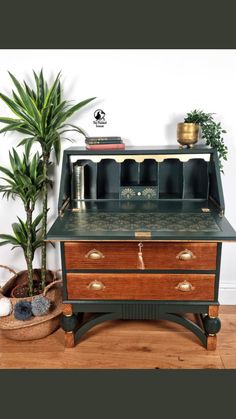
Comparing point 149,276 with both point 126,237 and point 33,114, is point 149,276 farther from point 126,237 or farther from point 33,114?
point 33,114

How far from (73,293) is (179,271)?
0.66 m

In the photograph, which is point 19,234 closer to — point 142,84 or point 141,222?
point 141,222

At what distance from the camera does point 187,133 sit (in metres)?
2.41

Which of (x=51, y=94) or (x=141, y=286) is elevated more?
(x=51, y=94)

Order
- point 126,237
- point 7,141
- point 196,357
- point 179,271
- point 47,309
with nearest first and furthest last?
1. point 126,237
2. point 179,271
3. point 196,357
4. point 47,309
5. point 7,141

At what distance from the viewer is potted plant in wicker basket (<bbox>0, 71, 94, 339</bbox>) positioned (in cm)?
244

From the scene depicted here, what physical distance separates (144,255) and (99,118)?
3.52ft

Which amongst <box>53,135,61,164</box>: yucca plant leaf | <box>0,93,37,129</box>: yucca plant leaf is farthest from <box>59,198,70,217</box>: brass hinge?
<box>0,93,37,129</box>: yucca plant leaf

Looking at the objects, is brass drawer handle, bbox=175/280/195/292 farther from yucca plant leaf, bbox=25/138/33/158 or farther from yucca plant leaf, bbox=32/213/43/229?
yucca plant leaf, bbox=25/138/33/158

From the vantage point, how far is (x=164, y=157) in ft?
7.97

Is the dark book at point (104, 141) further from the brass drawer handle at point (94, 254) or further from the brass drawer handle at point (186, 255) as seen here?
the brass drawer handle at point (186, 255)

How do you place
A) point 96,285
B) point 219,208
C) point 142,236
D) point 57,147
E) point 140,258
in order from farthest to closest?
1. point 57,147
2. point 219,208
3. point 96,285
4. point 140,258
5. point 142,236

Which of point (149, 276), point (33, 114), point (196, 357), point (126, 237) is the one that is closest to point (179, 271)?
point (149, 276)

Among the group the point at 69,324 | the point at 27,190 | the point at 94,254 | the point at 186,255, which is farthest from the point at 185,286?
the point at 27,190
